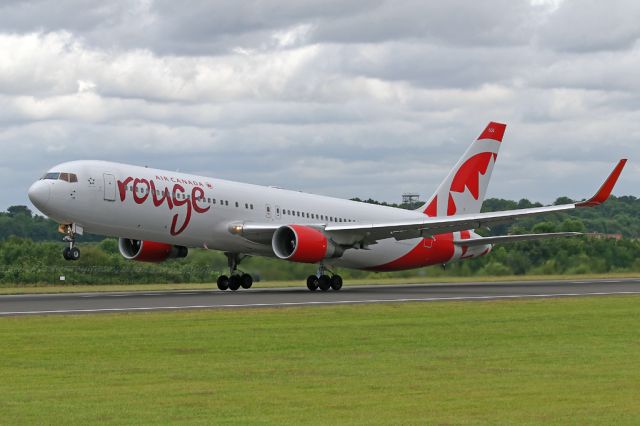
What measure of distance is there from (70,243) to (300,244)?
28.0 feet

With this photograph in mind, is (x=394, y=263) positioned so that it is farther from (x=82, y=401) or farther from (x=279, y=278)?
(x=82, y=401)

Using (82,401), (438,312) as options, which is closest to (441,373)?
(82,401)

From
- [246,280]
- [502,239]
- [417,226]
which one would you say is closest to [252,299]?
[246,280]

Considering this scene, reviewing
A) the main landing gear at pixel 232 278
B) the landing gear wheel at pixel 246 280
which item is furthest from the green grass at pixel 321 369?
the landing gear wheel at pixel 246 280

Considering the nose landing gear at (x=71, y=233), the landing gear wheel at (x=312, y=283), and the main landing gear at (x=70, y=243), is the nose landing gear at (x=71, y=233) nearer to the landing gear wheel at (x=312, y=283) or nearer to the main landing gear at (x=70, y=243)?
the main landing gear at (x=70, y=243)

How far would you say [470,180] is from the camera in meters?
53.6

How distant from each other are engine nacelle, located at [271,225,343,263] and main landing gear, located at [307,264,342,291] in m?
1.21

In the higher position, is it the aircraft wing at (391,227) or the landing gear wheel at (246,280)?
the aircraft wing at (391,227)

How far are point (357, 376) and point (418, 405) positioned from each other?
282cm

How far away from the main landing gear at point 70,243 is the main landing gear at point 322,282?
9841 millimetres

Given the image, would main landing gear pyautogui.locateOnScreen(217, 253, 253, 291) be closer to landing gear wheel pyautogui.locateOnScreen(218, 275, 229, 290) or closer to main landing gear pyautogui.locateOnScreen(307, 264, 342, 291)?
landing gear wheel pyautogui.locateOnScreen(218, 275, 229, 290)

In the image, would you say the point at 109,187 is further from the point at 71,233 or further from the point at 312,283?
the point at 312,283

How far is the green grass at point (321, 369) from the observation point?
13.7 m

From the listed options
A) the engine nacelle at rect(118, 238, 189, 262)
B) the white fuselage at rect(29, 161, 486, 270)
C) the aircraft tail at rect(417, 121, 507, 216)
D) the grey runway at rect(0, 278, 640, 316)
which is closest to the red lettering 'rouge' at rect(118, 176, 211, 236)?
the white fuselage at rect(29, 161, 486, 270)
